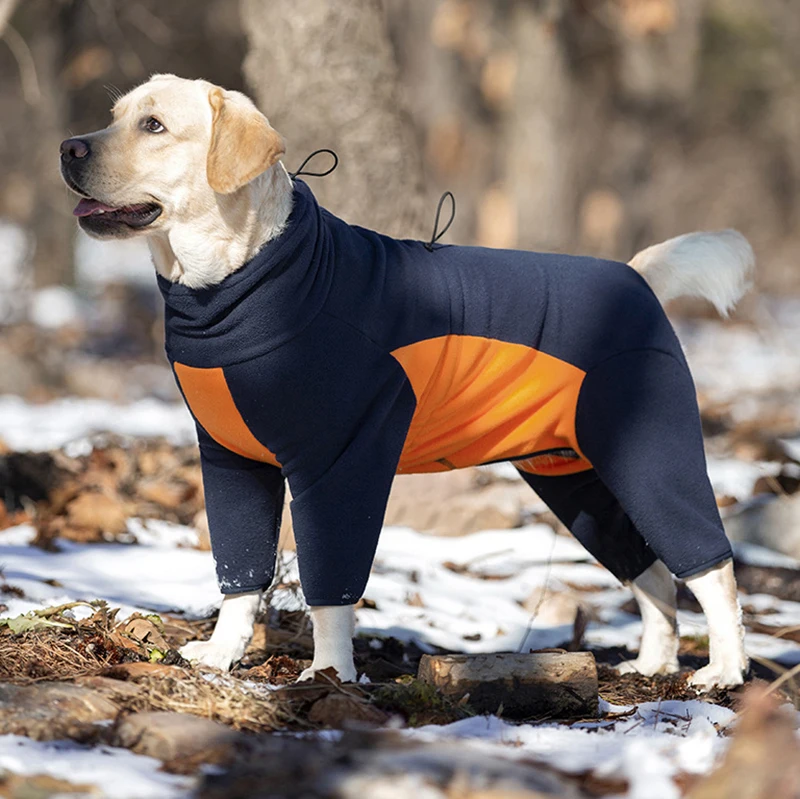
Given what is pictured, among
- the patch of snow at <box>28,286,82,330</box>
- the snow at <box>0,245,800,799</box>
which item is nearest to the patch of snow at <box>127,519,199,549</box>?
the snow at <box>0,245,800,799</box>

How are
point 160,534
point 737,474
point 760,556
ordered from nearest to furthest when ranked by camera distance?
1. point 160,534
2. point 760,556
3. point 737,474

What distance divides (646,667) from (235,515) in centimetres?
153

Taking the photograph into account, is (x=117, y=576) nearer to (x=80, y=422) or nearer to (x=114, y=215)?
(x=114, y=215)

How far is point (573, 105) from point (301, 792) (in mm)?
12822

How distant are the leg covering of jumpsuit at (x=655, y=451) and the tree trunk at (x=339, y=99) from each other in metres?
2.38

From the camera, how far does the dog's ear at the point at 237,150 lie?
3.22m

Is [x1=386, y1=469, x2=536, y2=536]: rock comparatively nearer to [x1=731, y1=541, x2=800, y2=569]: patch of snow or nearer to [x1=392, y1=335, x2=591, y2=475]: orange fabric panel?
[x1=731, y1=541, x2=800, y2=569]: patch of snow

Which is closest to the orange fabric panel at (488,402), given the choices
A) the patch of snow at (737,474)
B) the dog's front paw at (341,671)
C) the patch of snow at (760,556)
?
the dog's front paw at (341,671)

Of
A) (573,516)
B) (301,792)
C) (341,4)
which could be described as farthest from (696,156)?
(301,792)

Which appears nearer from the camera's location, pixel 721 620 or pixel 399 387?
pixel 399 387

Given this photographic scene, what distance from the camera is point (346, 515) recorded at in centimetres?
311

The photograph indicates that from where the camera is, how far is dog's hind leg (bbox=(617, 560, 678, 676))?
3.90m

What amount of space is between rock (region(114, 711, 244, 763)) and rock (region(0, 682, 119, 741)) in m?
0.09

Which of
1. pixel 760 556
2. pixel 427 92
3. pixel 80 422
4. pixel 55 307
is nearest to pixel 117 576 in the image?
pixel 760 556
